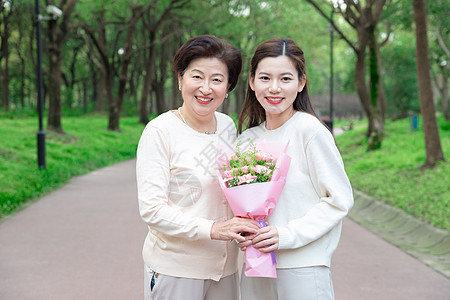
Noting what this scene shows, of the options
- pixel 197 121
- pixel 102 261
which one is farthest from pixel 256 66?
pixel 102 261

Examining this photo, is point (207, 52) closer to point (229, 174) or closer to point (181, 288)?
point (229, 174)

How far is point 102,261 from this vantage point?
5.86 meters

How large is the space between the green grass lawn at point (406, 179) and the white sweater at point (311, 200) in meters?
5.26

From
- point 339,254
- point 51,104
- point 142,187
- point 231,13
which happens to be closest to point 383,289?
point 339,254

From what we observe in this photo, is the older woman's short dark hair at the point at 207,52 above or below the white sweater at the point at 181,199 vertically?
above

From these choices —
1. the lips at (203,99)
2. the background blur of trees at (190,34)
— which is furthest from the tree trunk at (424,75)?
the lips at (203,99)

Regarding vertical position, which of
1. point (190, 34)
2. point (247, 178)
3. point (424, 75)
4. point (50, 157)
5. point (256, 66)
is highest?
point (190, 34)

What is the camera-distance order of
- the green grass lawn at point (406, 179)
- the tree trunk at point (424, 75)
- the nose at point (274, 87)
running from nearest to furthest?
the nose at point (274, 87), the green grass lawn at point (406, 179), the tree trunk at point (424, 75)

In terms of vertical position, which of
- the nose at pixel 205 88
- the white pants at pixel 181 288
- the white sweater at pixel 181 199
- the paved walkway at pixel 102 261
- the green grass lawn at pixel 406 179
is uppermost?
the nose at pixel 205 88

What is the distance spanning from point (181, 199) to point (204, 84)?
0.57m

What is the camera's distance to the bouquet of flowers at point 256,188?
2.26 meters

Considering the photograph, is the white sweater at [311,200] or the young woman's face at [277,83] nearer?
the white sweater at [311,200]

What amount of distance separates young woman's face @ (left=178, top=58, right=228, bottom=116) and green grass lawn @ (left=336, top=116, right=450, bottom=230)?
5.53 m

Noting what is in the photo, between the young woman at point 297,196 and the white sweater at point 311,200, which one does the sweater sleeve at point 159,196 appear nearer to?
the young woman at point 297,196
